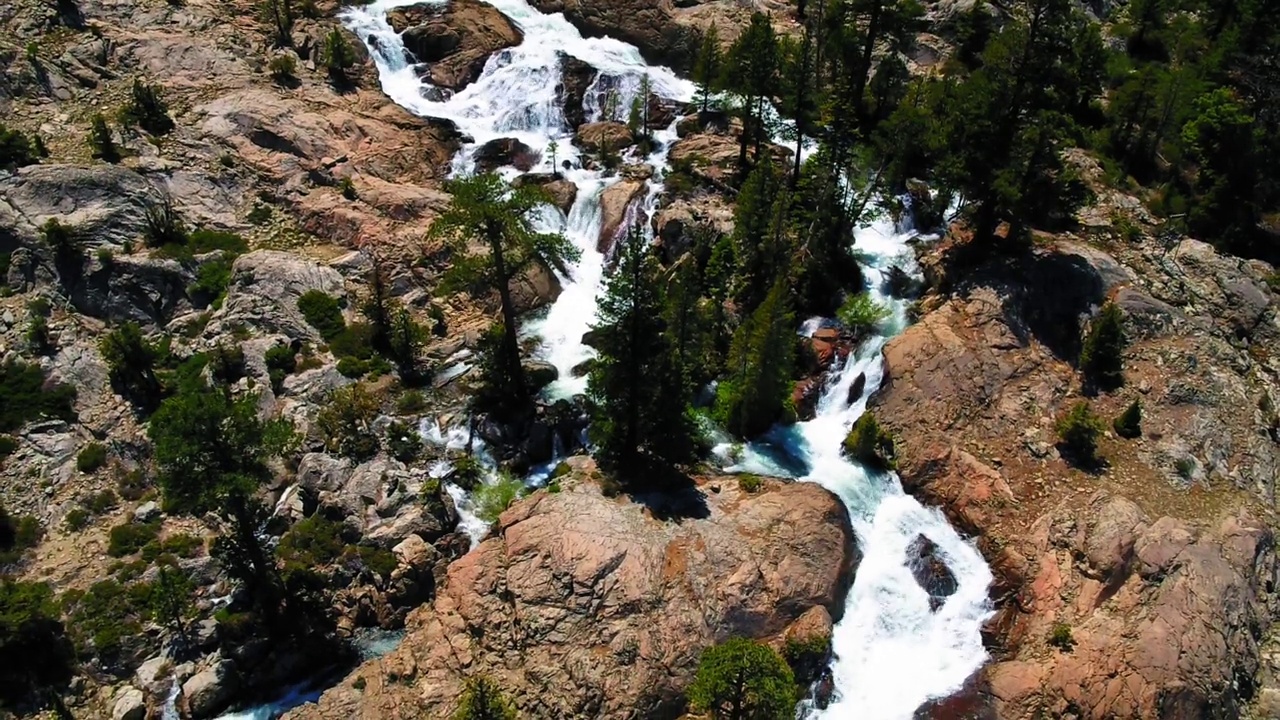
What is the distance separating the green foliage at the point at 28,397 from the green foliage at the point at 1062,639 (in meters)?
54.7

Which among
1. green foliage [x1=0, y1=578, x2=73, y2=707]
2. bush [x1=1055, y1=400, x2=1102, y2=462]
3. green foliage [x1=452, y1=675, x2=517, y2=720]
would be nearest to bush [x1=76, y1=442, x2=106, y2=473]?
green foliage [x1=0, y1=578, x2=73, y2=707]

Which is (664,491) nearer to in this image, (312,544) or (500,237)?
(500,237)

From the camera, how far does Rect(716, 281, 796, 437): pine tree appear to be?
142 ft

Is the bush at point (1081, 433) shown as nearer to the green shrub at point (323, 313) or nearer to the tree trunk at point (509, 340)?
the tree trunk at point (509, 340)

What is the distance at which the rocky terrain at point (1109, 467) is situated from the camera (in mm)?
33250

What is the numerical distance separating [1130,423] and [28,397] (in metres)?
62.8

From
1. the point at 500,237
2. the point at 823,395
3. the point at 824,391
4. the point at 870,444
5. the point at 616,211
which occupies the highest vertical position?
the point at 500,237

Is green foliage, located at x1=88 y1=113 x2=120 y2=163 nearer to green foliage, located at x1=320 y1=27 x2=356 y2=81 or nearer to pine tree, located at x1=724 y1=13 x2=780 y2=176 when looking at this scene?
green foliage, located at x1=320 y1=27 x2=356 y2=81

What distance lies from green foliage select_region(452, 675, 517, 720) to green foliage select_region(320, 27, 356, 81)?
58536 millimetres

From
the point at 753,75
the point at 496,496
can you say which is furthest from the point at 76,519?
the point at 753,75

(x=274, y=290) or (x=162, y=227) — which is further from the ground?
(x=162, y=227)

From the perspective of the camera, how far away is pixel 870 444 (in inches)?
1719

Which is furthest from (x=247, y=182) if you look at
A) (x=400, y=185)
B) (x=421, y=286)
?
(x=421, y=286)

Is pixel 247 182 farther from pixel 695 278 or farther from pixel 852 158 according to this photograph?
pixel 852 158
